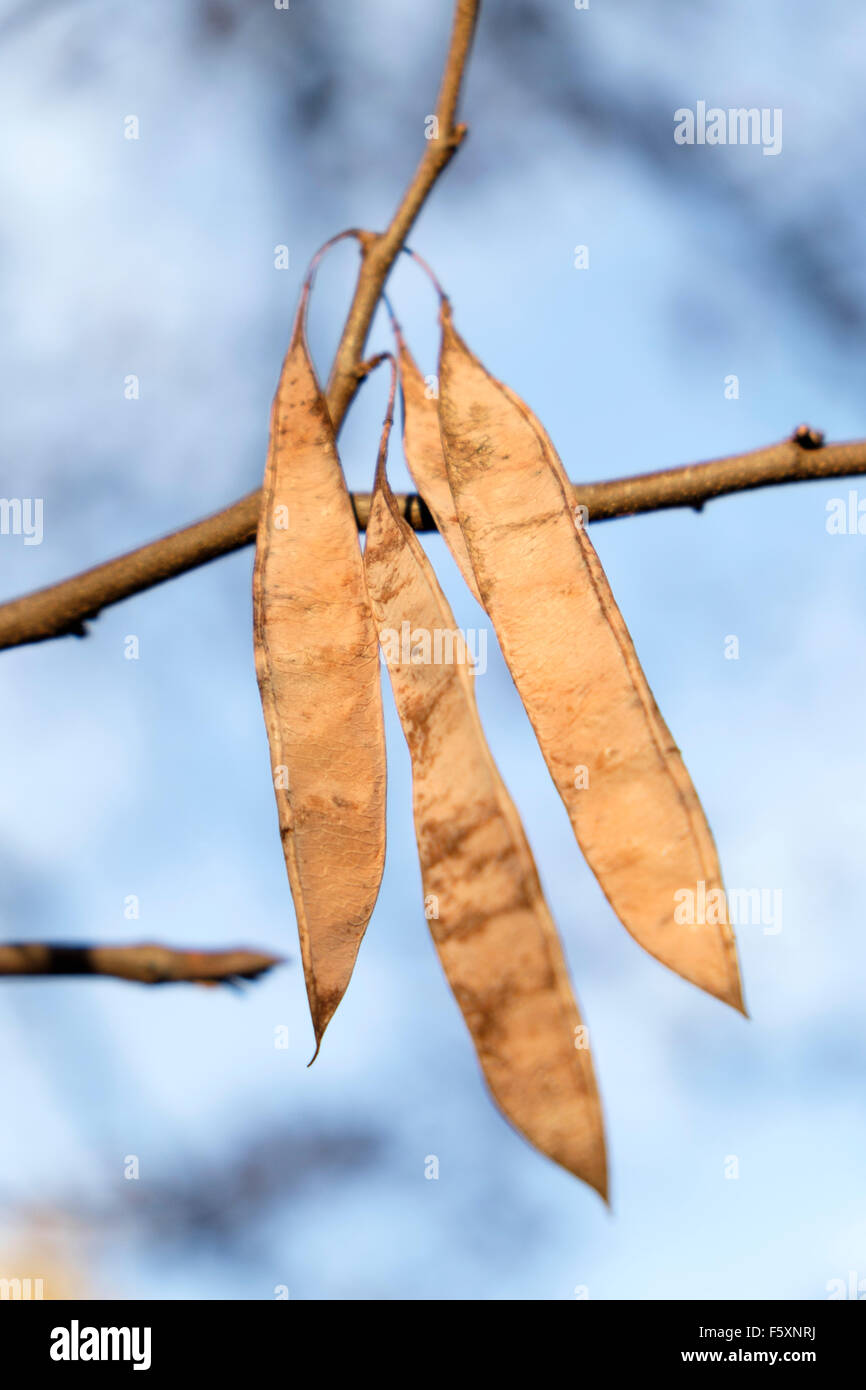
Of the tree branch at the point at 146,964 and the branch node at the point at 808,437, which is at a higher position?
the branch node at the point at 808,437

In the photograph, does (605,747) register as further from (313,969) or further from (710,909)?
(313,969)

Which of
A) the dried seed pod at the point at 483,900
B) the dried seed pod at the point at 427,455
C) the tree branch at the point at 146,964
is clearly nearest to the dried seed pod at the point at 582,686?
the dried seed pod at the point at 427,455

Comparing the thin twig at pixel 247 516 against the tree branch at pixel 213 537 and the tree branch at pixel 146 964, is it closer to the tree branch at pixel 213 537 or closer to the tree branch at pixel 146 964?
the tree branch at pixel 213 537

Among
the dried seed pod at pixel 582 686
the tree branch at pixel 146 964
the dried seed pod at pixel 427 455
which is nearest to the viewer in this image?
the tree branch at pixel 146 964

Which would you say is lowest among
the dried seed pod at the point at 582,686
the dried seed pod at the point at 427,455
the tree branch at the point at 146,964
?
the tree branch at the point at 146,964

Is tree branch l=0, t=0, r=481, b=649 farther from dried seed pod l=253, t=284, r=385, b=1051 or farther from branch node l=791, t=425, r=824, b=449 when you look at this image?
branch node l=791, t=425, r=824, b=449

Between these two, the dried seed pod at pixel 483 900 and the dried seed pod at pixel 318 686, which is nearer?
the dried seed pod at pixel 483 900

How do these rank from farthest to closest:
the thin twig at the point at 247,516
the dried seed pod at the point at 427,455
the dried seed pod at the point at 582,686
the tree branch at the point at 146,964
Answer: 1. the dried seed pod at the point at 427,455
2. the thin twig at the point at 247,516
3. the dried seed pod at the point at 582,686
4. the tree branch at the point at 146,964

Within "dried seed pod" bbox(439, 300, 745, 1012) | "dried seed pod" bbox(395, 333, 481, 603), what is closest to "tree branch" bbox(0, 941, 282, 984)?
"dried seed pod" bbox(439, 300, 745, 1012)
